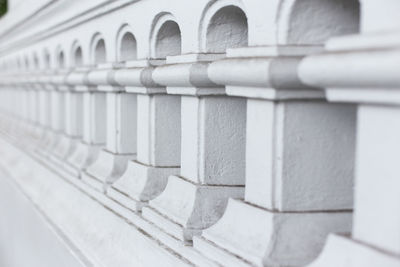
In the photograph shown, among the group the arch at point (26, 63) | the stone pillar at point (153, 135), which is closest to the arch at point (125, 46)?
the stone pillar at point (153, 135)

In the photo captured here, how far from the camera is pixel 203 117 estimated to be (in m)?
1.89

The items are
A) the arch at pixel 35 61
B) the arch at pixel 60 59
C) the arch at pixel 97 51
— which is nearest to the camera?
the arch at pixel 97 51

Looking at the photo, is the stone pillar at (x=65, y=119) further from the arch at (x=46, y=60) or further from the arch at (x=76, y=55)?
the arch at (x=46, y=60)

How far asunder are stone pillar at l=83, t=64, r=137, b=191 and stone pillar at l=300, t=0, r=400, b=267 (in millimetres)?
1584

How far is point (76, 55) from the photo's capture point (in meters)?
3.74

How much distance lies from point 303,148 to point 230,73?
244mm

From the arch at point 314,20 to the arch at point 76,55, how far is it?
91.8 inches

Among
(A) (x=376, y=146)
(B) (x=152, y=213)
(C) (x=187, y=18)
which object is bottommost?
(B) (x=152, y=213)

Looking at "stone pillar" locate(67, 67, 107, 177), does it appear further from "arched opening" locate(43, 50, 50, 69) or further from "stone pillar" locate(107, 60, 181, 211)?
"arched opening" locate(43, 50, 50, 69)

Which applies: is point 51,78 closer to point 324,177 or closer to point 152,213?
point 152,213

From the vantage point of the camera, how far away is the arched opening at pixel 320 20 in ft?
4.83

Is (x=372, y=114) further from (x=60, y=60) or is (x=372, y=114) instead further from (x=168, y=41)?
(x=60, y=60)

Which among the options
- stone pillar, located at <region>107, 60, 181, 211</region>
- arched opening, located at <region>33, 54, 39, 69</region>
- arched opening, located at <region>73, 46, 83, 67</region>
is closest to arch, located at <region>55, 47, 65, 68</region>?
arched opening, located at <region>73, 46, 83, 67</region>

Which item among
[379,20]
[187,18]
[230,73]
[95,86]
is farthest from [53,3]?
[379,20]
